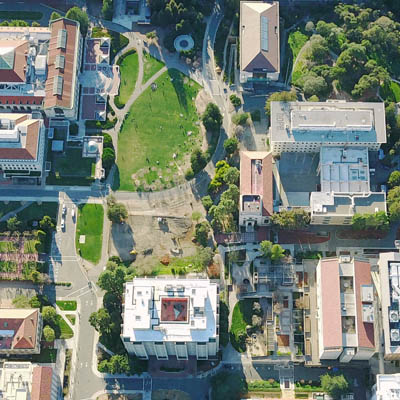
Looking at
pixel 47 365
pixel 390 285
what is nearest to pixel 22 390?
pixel 47 365

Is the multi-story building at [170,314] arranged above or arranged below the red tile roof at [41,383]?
above

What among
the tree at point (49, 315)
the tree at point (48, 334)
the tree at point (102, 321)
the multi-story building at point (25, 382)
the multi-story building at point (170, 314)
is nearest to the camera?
the multi-story building at point (25, 382)

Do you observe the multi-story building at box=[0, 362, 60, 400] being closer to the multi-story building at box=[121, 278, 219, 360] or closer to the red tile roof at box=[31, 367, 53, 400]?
the red tile roof at box=[31, 367, 53, 400]

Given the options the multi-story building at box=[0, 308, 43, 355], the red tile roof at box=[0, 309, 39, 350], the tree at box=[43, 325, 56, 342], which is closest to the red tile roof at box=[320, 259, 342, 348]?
the tree at box=[43, 325, 56, 342]

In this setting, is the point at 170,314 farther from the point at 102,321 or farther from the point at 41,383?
the point at 41,383

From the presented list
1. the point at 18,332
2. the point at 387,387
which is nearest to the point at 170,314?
the point at 18,332

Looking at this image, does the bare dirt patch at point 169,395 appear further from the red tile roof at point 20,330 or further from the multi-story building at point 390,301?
the multi-story building at point 390,301

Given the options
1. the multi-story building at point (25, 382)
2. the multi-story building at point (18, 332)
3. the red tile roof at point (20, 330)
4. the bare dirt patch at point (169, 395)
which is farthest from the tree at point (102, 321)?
the bare dirt patch at point (169, 395)
